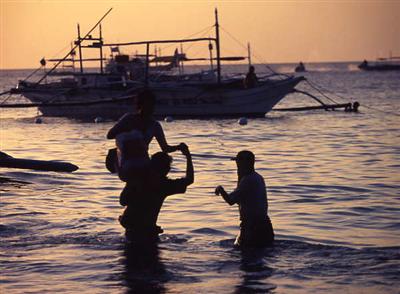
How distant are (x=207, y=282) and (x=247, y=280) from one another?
0.44 meters

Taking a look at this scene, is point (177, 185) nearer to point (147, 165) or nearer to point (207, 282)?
point (147, 165)

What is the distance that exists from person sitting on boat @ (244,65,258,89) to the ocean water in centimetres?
1640

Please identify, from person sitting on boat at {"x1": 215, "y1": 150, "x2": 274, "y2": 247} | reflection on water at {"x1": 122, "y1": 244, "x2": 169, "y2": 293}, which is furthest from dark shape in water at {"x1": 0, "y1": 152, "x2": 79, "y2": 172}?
person sitting on boat at {"x1": 215, "y1": 150, "x2": 274, "y2": 247}

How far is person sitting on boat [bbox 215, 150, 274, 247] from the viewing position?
34.4 feet

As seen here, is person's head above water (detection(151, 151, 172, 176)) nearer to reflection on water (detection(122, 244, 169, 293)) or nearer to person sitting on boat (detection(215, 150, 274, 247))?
person sitting on boat (detection(215, 150, 274, 247))

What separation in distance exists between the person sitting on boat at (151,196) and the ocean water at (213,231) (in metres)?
0.35

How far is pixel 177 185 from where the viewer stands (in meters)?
10.2

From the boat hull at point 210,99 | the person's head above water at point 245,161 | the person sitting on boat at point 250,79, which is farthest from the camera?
the boat hull at point 210,99

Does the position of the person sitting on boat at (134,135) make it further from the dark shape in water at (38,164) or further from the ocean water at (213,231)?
the dark shape in water at (38,164)

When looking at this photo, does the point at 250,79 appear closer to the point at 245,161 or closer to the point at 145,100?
the point at 245,161

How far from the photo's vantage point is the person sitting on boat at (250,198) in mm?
10484

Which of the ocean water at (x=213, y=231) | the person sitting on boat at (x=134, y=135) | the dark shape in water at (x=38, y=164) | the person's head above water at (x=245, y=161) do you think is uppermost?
the person sitting on boat at (x=134, y=135)

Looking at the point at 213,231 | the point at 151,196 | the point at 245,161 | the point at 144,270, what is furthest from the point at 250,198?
the point at 213,231

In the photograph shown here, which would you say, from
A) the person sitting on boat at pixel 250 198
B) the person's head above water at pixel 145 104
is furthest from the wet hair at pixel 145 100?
the person sitting on boat at pixel 250 198
